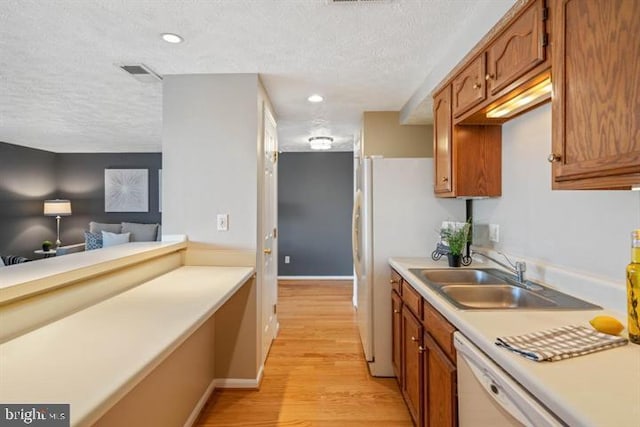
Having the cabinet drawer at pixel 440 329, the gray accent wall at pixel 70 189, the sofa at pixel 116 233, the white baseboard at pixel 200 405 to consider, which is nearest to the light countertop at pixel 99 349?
the white baseboard at pixel 200 405

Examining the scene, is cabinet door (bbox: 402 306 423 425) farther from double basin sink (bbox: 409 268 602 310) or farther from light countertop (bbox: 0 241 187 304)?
light countertop (bbox: 0 241 187 304)

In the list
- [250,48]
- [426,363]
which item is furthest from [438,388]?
[250,48]

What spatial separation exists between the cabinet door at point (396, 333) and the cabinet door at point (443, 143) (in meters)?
0.81

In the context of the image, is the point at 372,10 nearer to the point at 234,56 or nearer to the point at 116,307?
the point at 234,56

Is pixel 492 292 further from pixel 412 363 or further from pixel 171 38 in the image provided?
pixel 171 38

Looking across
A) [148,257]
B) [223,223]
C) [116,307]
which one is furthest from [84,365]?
[223,223]

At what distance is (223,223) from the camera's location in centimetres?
244

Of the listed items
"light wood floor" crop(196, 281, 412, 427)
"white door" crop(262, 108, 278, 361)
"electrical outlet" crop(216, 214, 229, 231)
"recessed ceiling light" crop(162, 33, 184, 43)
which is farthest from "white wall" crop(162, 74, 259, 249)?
"light wood floor" crop(196, 281, 412, 427)

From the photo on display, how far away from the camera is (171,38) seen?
1924 millimetres

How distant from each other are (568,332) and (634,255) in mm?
296

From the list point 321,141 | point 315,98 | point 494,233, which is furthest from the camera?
point 321,141

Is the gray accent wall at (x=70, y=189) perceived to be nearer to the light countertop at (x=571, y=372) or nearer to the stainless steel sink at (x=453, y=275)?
the stainless steel sink at (x=453, y=275)

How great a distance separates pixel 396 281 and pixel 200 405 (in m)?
1.50

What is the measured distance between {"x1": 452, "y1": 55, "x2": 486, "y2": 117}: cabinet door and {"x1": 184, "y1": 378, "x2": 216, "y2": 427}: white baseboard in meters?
2.36
